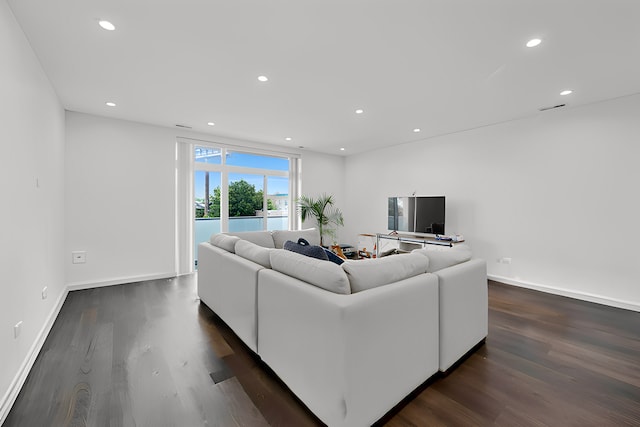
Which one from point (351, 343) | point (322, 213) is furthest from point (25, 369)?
point (322, 213)

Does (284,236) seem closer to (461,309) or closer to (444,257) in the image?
(444,257)

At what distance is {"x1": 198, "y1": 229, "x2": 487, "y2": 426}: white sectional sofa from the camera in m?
1.36

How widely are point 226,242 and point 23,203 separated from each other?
5.06ft

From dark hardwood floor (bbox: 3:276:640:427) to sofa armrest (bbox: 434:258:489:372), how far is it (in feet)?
0.47

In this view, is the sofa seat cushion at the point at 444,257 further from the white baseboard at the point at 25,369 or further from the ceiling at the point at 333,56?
the white baseboard at the point at 25,369

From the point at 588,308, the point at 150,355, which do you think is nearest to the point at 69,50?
the point at 150,355

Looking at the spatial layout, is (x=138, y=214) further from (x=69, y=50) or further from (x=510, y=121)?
(x=510, y=121)

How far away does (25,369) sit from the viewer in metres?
1.93

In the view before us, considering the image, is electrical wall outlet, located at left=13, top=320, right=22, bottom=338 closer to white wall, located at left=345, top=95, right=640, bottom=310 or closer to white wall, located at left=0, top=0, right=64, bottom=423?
white wall, located at left=0, top=0, right=64, bottom=423

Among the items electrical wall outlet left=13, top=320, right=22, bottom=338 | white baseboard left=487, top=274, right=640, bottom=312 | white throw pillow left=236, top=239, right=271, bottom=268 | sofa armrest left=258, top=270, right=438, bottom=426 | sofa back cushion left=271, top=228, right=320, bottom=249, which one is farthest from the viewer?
sofa back cushion left=271, top=228, right=320, bottom=249

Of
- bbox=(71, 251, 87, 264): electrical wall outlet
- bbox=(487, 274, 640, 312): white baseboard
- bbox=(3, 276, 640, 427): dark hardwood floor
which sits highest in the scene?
bbox=(71, 251, 87, 264): electrical wall outlet

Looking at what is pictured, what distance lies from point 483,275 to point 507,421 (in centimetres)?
109

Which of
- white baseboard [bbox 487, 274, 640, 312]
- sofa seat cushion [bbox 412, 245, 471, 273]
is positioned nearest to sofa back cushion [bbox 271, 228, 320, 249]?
sofa seat cushion [bbox 412, 245, 471, 273]

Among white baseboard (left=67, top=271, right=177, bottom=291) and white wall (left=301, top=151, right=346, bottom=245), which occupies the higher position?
white wall (left=301, top=151, right=346, bottom=245)
